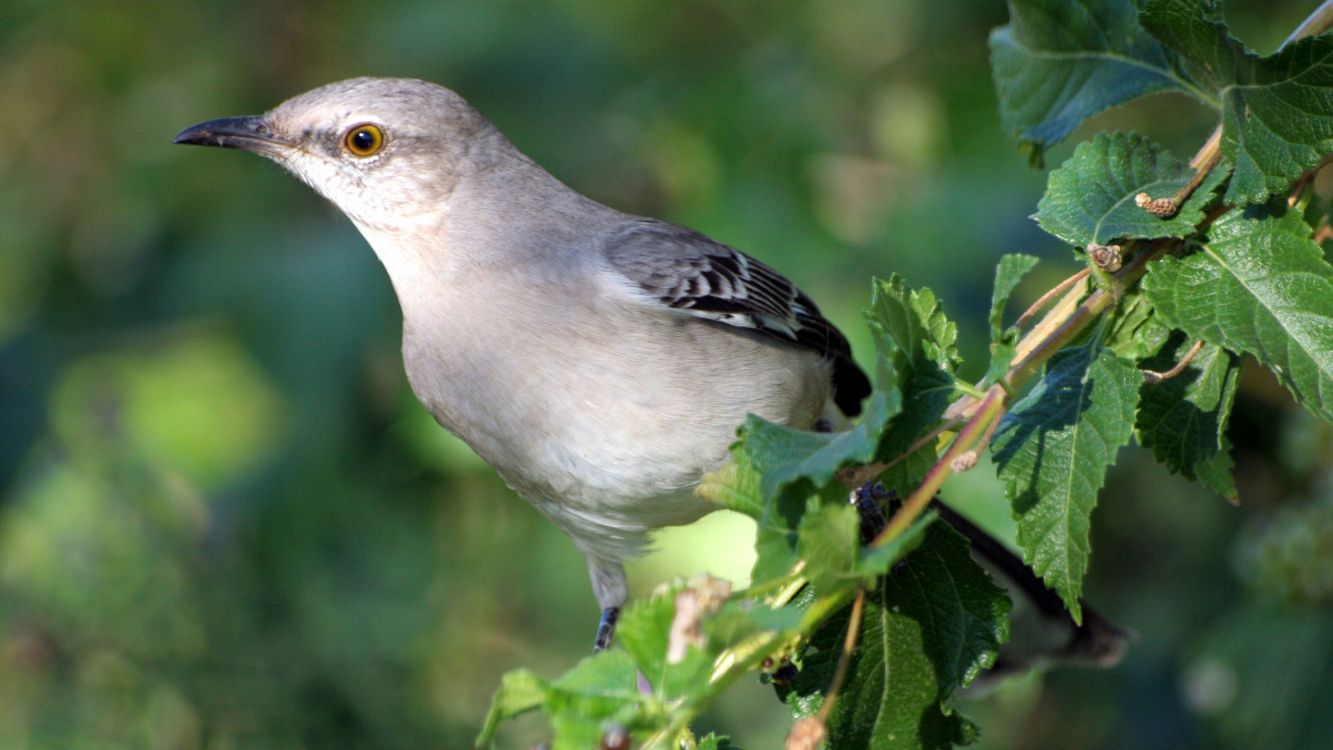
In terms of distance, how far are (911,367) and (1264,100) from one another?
1.00m

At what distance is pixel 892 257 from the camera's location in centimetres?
604

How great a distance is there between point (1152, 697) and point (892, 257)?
244 cm

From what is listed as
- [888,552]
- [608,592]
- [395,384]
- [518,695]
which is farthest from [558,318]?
[395,384]

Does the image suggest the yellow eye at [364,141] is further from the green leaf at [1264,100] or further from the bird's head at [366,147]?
the green leaf at [1264,100]

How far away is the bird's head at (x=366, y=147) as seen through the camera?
4.77 meters

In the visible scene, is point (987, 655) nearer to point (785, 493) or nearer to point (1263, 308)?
point (785, 493)

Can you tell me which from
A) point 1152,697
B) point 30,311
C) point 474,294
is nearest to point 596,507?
point 474,294

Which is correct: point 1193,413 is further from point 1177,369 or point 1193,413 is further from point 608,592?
point 608,592

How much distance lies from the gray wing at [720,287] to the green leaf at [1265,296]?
6.84 feet

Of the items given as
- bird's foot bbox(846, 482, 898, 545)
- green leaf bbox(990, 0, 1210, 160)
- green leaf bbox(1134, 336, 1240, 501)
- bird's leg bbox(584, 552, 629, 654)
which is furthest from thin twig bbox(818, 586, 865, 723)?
bird's leg bbox(584, 552, 629, 654)

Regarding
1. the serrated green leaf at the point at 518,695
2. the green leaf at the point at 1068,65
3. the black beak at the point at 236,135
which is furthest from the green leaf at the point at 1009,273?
the black beak at the point at 236,135

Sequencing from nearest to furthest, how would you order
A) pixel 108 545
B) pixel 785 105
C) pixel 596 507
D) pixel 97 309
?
pixel 596 507 → pixel 108 545 → pixel 785 105 → pixel 97 309

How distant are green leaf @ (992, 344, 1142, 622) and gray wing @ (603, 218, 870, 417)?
6.69 ft

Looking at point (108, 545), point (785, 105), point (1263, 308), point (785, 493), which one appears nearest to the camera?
point (785, 493)
